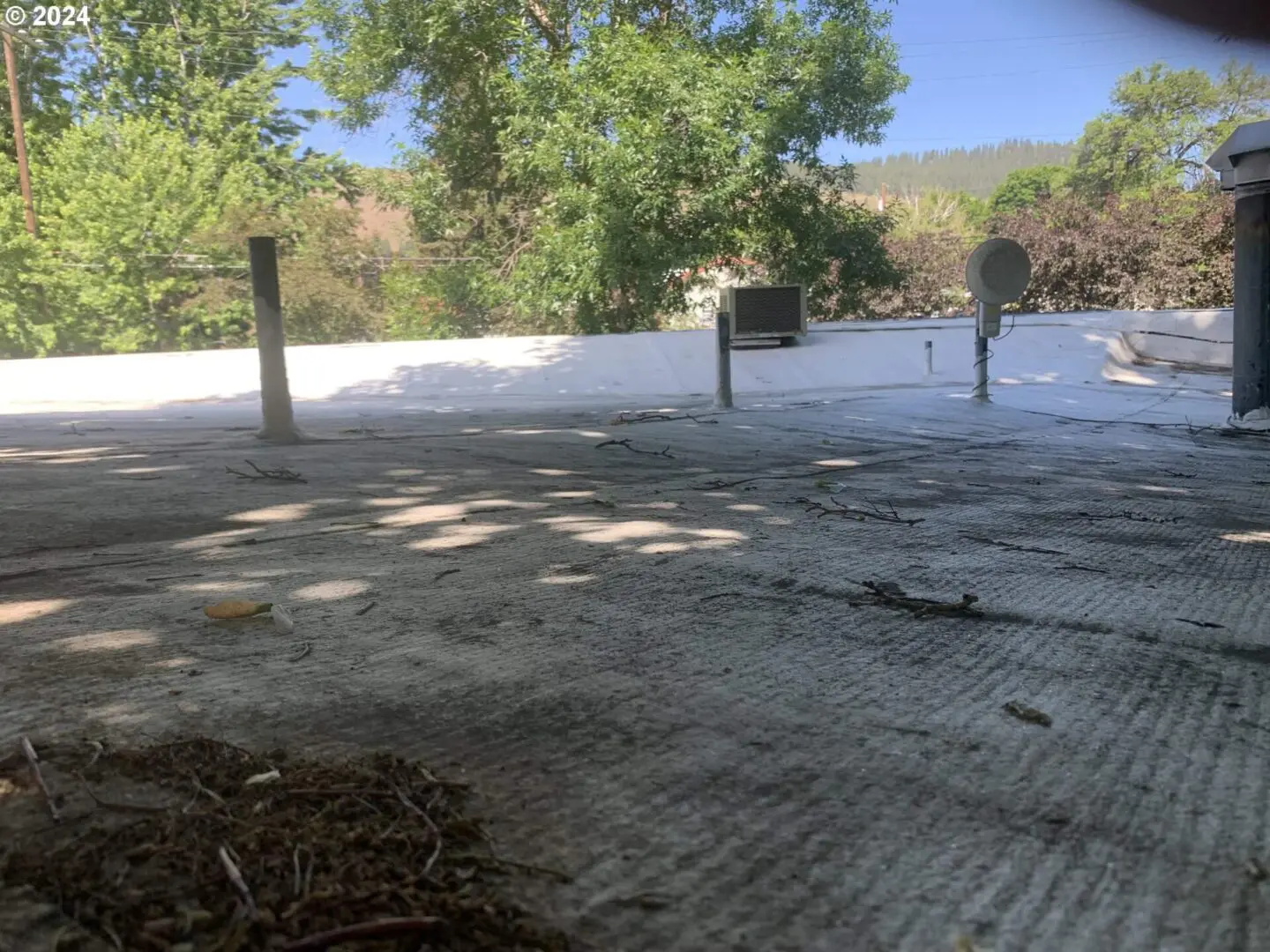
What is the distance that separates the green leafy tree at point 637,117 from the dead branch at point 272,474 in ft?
43.6

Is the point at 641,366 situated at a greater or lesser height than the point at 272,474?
greater

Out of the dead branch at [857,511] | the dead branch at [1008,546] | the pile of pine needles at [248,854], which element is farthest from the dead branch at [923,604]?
the pile of pine needles at [248,854]

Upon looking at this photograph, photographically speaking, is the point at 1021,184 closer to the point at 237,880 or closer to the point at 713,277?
the point at 713,277

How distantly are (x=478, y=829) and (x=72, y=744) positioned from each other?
73 centimetres

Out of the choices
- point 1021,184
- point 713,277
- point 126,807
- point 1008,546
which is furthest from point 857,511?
point 1021,184

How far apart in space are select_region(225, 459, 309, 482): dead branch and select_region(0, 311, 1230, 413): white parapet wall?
8286mm

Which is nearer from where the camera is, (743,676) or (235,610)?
(743,676)

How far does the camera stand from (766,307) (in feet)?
53.5

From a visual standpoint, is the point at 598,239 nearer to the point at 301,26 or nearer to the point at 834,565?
the point at 834,565

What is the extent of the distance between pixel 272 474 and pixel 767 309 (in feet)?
40.7

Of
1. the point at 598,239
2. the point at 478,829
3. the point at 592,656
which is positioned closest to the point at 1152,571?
the point at 592,656

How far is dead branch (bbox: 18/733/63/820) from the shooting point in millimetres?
1398

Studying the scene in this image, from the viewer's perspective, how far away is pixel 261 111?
99.8 ft

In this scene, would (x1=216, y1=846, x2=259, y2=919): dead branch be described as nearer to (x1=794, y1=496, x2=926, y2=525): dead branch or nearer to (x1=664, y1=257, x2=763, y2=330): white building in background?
(x1=794, y1=496, x2=926, y2=525): dead branch
